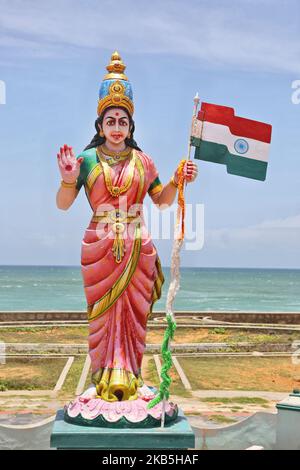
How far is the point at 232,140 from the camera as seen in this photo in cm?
775

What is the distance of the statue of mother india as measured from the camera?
7445 mm

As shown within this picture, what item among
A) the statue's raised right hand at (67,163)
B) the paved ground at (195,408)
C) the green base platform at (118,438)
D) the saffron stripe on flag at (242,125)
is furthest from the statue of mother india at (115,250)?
the paved ground at (195,408)

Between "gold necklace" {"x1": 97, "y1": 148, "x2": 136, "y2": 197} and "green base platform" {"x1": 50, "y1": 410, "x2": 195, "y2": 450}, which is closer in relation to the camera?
"green base platform" {"x1": 50, "y1": 410, "x2": 195, "y2": 450}

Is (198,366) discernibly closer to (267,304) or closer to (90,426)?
(90,426)

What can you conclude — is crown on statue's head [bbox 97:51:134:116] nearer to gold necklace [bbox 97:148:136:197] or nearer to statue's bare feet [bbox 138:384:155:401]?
gold necklace [bbox 97:148:136:197]

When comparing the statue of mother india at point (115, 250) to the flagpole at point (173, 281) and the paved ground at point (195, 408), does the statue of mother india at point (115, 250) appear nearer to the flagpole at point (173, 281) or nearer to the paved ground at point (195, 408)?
the flagpole at point (173, 281)

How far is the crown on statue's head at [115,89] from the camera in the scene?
7.75 metres

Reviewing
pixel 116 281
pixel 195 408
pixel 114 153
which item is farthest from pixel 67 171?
pixel 195 408

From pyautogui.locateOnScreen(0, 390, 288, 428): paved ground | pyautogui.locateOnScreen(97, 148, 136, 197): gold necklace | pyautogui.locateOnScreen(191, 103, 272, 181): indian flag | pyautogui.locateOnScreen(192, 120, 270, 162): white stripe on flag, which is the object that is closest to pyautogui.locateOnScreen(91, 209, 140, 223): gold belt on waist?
pyautogui.locateOnScreen(97, 148, 136, 197): gold necklace

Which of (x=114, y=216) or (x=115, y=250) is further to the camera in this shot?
(x=114, y=216)

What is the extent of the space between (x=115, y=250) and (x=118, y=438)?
6.66 ft

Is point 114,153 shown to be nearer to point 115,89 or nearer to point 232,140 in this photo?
point 115,89

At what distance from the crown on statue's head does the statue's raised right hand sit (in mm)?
738
